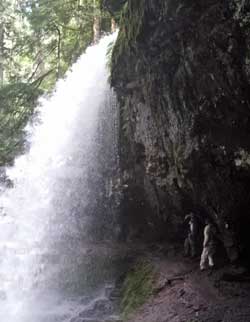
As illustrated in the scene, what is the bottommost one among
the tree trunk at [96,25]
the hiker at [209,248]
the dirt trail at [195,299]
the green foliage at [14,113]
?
the dirt trail at [195,299]

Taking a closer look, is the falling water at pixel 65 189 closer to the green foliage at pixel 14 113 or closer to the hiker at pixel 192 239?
the green foliage at pixel 14 113

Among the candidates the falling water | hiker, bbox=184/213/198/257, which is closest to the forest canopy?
the falling water

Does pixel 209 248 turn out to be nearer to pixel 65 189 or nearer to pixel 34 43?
pixel 65 189

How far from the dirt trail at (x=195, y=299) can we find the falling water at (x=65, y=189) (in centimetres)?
228

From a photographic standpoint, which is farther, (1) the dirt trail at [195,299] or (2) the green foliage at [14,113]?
(2) the green foliage at [14,113]

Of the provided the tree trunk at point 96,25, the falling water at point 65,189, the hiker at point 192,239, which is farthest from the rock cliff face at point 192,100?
the tree trunk at point 96,25

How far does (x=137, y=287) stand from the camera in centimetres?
933

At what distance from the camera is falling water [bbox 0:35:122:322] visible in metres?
11.0

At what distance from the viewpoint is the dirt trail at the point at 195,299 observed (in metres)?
7.19

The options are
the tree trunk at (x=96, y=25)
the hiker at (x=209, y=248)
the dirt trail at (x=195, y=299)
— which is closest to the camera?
the dirt trail at (x=195, y=299)

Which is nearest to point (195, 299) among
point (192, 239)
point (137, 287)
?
point (137, 287)

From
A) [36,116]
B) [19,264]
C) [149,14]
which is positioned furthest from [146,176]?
[36,116]

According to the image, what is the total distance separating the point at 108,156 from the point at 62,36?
7.03 metres

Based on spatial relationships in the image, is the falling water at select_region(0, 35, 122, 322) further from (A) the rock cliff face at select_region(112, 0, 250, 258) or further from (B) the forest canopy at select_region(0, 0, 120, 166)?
(A) the rock cliff face at select_region(112, 0, 250, 258)
